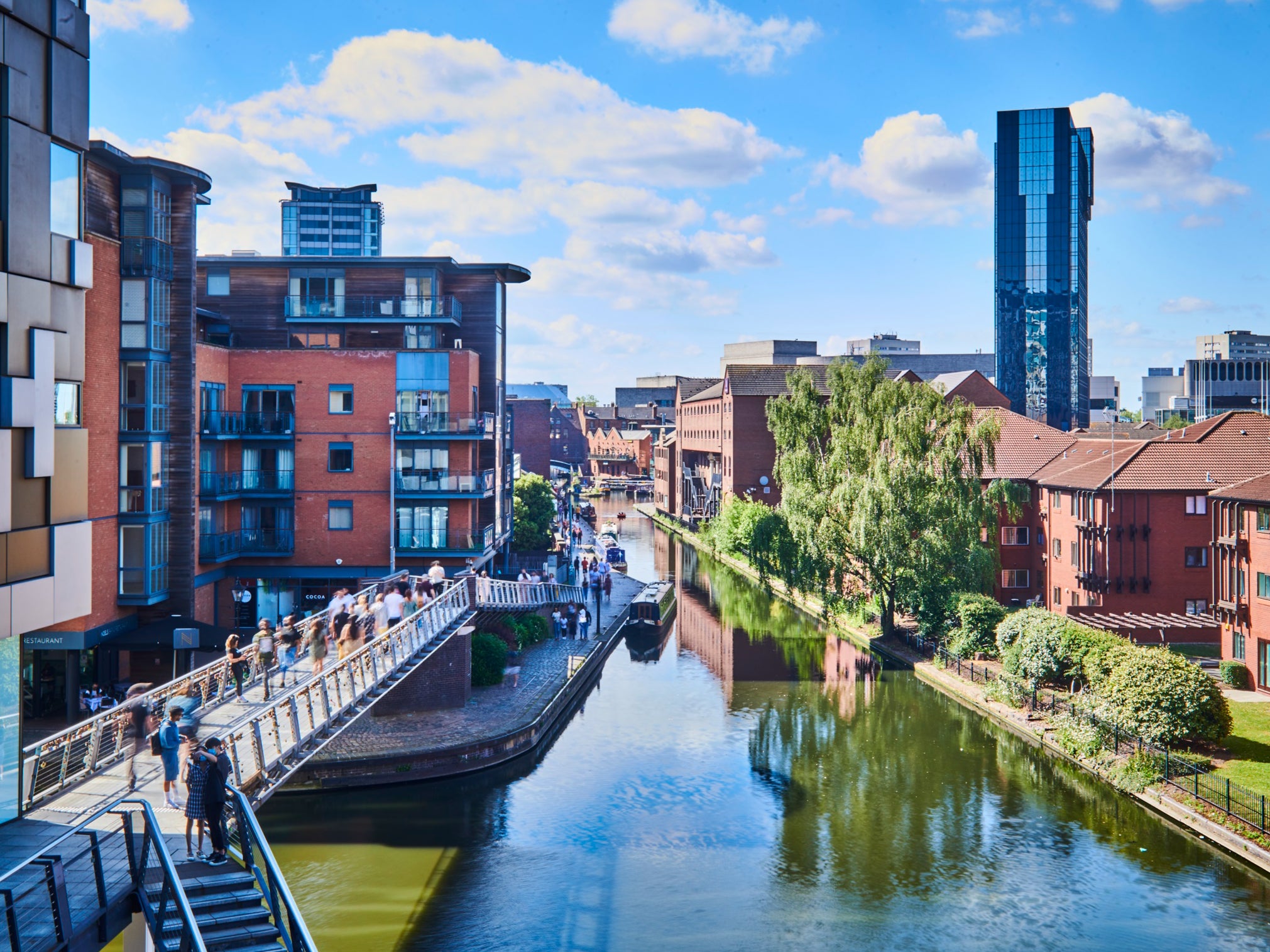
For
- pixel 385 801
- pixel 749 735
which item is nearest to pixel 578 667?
pixel 749 735

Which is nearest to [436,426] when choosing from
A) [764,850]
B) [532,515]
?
[764,850]

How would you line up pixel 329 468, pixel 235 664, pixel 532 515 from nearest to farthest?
pixel 235 664 → pixel 329 468 → pixel 532 515

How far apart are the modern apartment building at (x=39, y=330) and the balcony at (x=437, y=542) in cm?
2404

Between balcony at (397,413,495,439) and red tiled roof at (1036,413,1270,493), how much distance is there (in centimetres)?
2322

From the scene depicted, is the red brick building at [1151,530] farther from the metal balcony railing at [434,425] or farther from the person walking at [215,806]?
the person walking at [215,806]

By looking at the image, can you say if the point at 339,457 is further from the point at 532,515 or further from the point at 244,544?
the point at 532,515

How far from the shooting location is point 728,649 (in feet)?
148

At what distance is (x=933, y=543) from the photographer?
3966cm

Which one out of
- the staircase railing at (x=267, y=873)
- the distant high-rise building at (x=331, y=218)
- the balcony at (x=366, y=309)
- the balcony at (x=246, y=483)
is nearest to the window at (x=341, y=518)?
the balcony at (x=246, y=483)

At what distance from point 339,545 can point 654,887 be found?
876 inches

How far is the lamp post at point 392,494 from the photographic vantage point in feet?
125

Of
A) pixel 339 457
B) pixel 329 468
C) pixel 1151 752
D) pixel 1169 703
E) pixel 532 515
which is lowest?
pixel 1151 752

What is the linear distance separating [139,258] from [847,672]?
26734 mm

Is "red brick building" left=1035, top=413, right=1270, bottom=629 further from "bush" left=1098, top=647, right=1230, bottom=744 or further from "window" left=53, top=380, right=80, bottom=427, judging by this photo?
"window" left=53, top=380, right=80, bottom=427
